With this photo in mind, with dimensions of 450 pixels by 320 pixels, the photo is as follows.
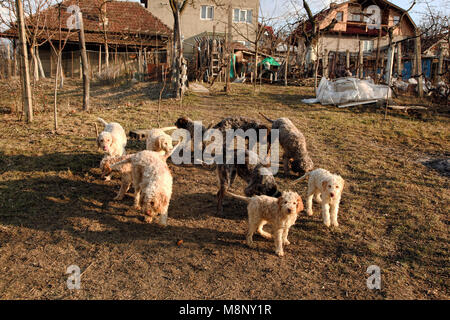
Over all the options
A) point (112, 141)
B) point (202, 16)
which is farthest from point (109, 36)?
point (112, 141)

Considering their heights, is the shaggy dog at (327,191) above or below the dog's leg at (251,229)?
above

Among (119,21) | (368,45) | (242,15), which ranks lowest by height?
(119,21)

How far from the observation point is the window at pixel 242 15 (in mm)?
30906

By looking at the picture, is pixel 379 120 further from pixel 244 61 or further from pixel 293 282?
pixel 244 61

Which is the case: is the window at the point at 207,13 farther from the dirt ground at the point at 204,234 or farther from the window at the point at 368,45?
the dirt ground at the point at 204,234

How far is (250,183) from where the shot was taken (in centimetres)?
574

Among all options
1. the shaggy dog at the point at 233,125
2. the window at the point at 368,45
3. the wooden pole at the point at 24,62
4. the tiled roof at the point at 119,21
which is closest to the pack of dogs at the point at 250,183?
the shaggy dog at the point at 233,125

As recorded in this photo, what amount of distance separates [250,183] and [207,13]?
93.4ft

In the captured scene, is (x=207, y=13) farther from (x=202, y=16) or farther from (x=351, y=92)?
(x=351, y=92)

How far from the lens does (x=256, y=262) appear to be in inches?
183

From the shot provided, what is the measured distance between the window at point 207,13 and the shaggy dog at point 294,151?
25896 mm

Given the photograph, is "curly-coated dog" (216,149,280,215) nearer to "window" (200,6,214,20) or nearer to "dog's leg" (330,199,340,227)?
"dog's leg" (330,199,340,227)

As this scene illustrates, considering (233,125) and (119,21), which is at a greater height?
(119,21)

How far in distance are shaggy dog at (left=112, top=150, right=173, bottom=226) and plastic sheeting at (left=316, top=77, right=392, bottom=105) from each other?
1049 cm
